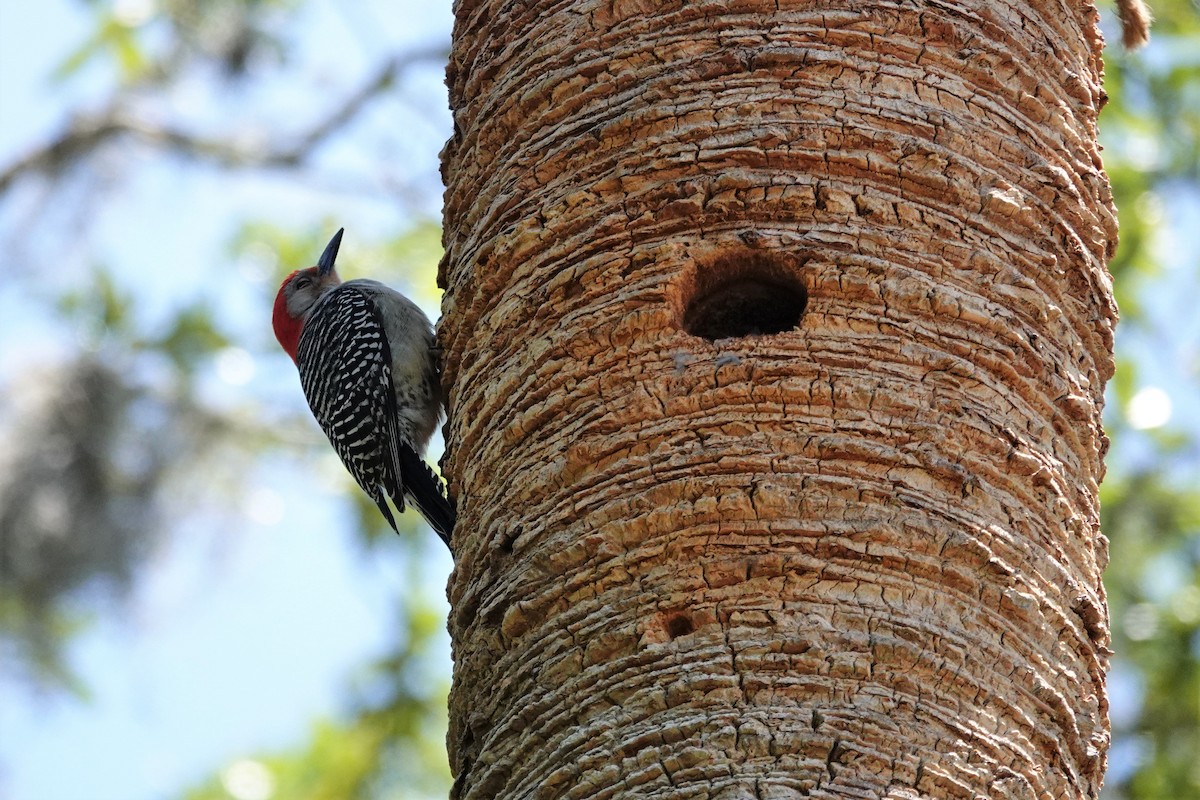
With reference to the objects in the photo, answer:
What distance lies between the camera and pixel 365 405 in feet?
20.0

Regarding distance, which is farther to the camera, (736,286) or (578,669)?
(736,286)

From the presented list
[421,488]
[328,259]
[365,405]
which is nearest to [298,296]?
[328,259]

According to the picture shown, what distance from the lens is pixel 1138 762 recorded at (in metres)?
7.93

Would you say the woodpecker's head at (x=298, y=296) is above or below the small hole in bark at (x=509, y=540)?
above

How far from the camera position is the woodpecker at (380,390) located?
5.89 meters

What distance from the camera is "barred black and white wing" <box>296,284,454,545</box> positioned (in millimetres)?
5867

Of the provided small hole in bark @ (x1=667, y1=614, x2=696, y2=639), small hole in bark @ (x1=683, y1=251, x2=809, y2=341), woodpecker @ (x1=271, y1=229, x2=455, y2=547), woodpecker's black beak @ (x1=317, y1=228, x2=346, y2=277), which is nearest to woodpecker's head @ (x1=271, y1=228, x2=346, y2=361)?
woodpecker's black beak @ (x1=317, y1=228, x2=346, y2=277)

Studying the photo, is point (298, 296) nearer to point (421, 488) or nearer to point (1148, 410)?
point (421, 488)

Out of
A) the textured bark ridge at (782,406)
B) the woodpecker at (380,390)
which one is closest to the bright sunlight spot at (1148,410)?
the woodpecker at (380,390)

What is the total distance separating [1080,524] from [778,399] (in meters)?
0.67

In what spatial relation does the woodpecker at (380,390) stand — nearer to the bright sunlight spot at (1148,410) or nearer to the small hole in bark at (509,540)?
the small hole in bark at (509,540)

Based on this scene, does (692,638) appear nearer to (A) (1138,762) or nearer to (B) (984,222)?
(B) (984,222)

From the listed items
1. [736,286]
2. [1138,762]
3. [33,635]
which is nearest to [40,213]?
[33,635]

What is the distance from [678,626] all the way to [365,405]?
350 centimetres
